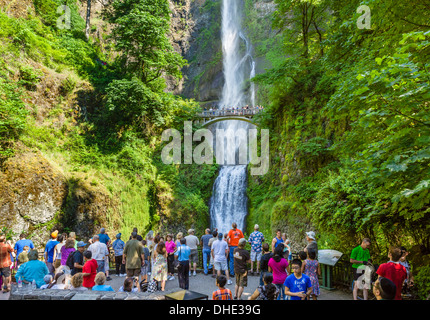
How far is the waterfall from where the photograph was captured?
80.4 feet

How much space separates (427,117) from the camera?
15.6ft

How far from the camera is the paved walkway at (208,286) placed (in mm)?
7457

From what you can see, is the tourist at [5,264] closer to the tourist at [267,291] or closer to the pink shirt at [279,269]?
the tourist at [267,291]

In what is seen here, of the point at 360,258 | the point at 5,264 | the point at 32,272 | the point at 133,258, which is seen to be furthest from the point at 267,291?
the point at 5,264

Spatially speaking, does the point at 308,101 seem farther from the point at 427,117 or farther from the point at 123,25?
the point at 123,25

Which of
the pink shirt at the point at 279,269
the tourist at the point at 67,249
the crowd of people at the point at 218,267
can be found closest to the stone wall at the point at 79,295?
the crowd of people at the point at 218,267

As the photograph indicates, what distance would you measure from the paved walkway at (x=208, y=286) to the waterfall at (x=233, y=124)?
45.6ft

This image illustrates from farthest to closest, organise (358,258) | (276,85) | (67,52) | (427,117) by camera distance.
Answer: (67,52)
(276,85)
(358,258)
(427,117)

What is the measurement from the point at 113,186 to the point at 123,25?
44.1 ft

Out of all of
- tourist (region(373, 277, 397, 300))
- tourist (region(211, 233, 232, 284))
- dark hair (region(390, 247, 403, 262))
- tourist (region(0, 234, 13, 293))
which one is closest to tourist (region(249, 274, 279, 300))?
tourist (region(373, 277, 397, 300))

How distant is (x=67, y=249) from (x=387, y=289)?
292 inches

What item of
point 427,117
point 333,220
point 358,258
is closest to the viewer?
point 427,117

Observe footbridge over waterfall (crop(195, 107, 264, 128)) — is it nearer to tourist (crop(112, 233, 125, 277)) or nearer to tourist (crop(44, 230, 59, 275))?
tourist (crop(112, 233, 125, 277))

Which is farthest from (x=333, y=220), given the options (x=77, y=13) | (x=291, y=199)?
(x=77, y=13)
